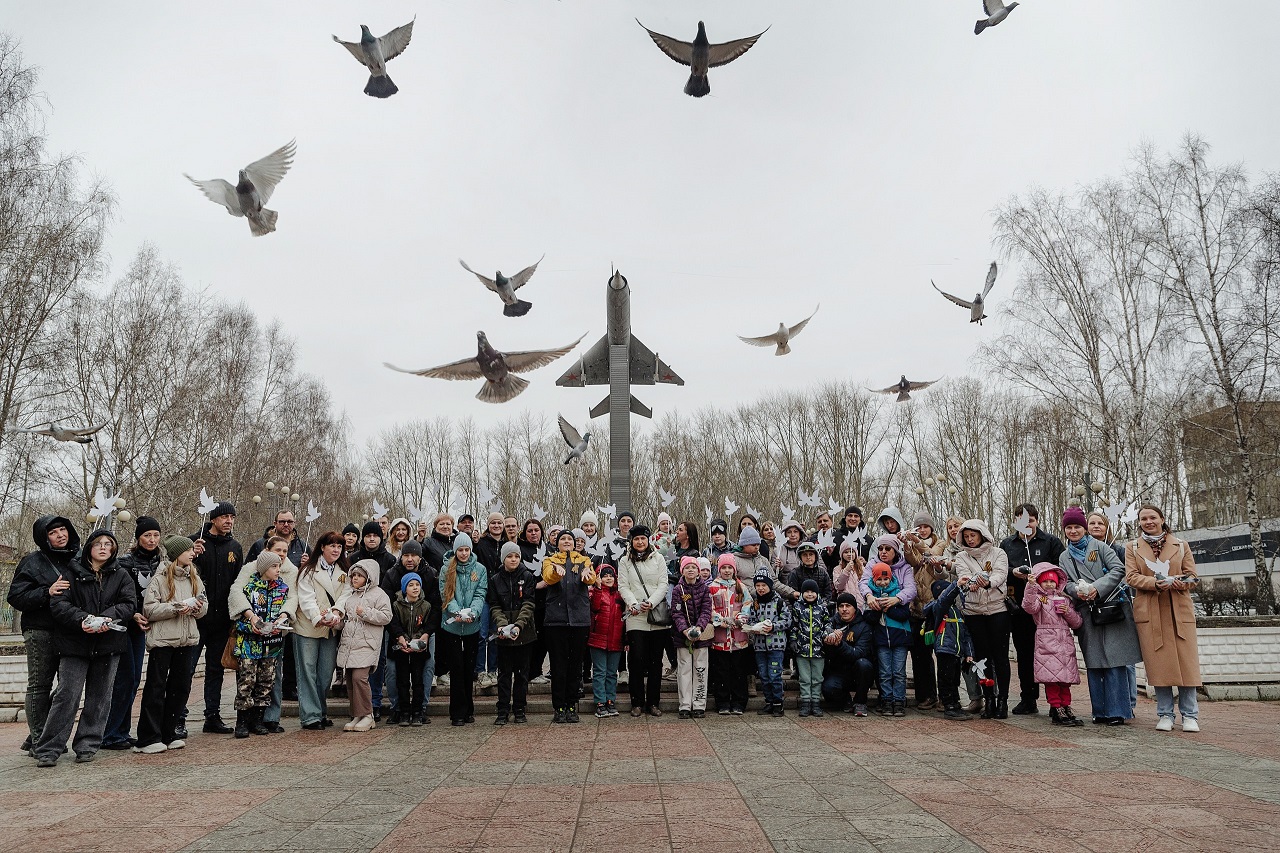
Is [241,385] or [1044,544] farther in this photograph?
[241,385]

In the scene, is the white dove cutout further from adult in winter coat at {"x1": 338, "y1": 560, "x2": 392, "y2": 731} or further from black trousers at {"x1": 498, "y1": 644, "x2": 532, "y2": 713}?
adult in winter coat at {"x1": 338, "y1": 560, "x2": 392, "y2": 731}

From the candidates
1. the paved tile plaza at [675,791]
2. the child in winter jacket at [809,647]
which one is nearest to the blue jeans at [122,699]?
the paved tile plaza at [675,791]

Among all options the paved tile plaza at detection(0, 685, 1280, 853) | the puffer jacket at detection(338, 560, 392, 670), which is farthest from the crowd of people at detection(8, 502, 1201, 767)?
the paved tile plaza at detection(0, 685, 1280, 853)

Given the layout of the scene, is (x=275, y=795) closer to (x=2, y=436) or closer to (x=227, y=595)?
(x=227, y=595)

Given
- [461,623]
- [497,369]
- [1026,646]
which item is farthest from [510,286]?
[1026,646]

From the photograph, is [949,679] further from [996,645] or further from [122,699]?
[122,699]

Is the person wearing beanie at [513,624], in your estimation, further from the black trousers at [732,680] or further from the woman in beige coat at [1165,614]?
the woman in beige coat at [1165,614]

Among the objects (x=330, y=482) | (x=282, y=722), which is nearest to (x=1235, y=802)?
(x=282, y=722)

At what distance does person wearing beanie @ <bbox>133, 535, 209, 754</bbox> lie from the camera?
22.1ft

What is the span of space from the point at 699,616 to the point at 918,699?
2.54m

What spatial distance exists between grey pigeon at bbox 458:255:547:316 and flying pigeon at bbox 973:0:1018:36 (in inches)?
248

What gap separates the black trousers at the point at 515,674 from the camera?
796 centimetres

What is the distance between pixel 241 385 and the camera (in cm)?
2697

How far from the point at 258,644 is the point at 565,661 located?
283 cm
